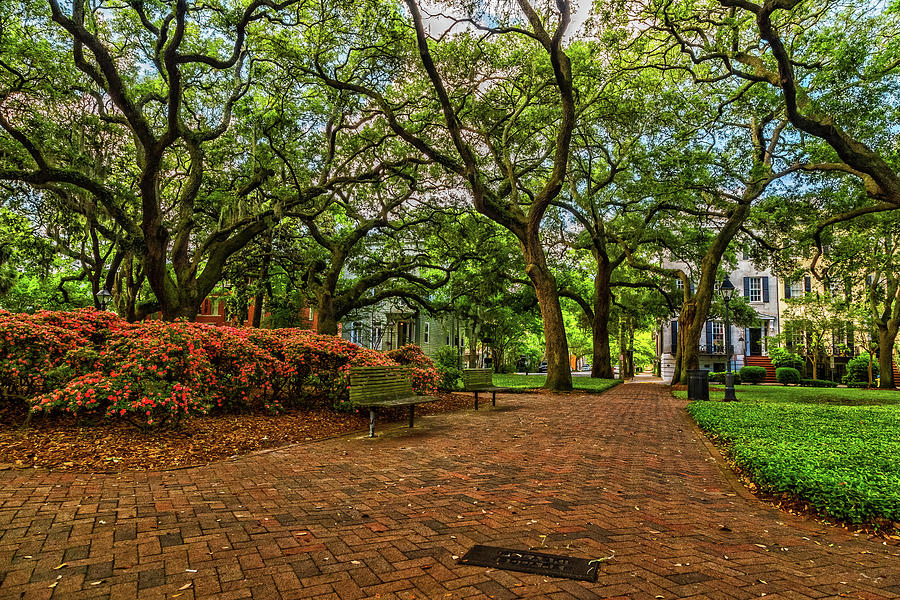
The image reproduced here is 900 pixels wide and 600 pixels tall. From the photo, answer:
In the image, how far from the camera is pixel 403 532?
11.6 feet

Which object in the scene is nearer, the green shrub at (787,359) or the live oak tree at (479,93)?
the live oak tree at (479,93)

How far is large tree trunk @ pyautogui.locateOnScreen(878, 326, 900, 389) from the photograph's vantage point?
22.6m

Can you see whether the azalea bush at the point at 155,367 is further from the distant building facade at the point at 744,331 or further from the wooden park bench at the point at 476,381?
the distant building facade at the point at 744,331

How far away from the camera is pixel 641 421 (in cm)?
1027

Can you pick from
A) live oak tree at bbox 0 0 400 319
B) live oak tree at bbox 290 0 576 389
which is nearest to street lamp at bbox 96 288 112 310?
live oak tree at bbox 0 0 400 319

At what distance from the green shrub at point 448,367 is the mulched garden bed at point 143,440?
6.70m

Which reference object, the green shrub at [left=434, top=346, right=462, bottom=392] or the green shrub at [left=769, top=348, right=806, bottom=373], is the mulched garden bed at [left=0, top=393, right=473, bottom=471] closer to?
the green shrub at [left=434, top=346, right=462, bottom=392]

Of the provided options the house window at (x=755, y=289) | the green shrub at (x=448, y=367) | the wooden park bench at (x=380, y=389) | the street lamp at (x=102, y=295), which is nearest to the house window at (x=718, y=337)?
the house window at (x=755, y=289)

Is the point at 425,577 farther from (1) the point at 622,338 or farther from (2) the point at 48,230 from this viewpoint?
(1) the point at 622,338

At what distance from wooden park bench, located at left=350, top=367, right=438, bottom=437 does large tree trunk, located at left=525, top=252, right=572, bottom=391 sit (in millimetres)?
8867

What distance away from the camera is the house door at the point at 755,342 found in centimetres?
3834

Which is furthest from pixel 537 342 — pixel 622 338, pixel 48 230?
pixel 48 230

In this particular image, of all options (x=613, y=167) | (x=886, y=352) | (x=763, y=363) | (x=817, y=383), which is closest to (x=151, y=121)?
(x=613, y=167)

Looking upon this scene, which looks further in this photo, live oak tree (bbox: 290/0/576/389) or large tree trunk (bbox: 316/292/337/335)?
large tree trunk (bbox: 316/292/337/335)
